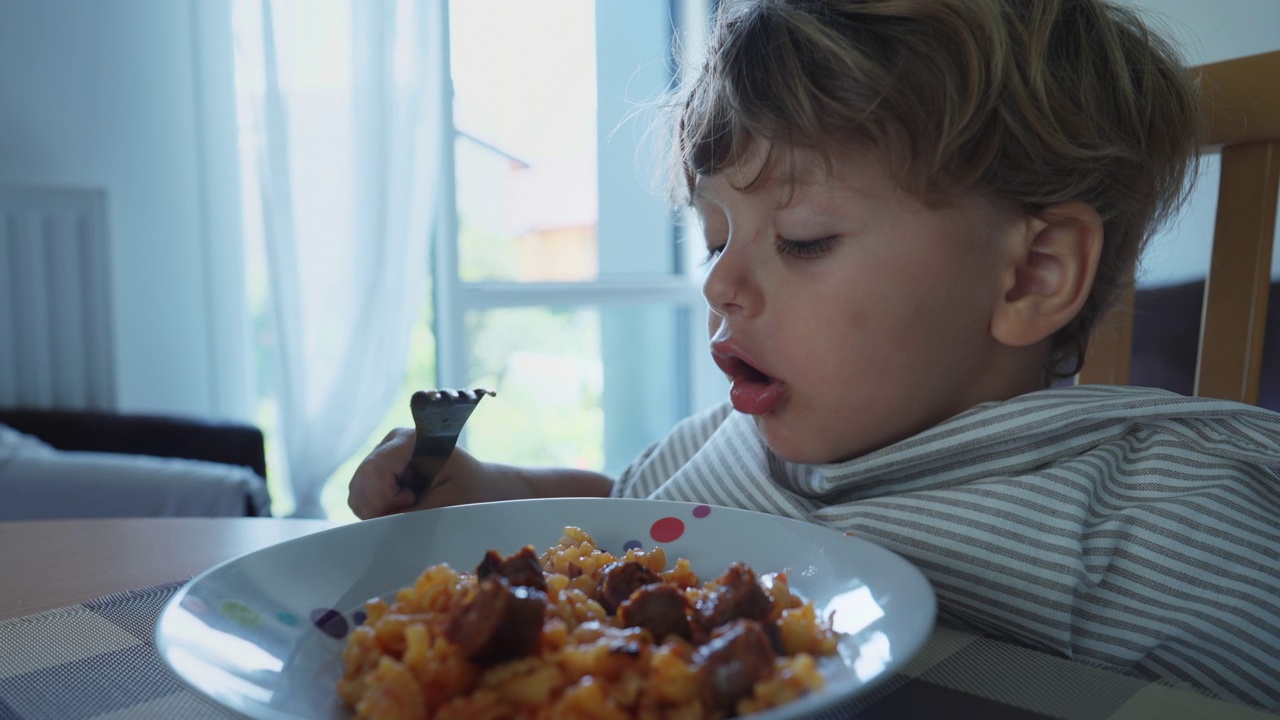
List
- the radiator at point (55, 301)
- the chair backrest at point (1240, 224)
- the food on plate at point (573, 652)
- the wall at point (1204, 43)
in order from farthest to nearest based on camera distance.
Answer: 1. the radiator at point (55, 301)
2. the wall at point (1204, 43)
3. the chair backrest at point (1240, 224)
4. the food on plate at point (573, 652)

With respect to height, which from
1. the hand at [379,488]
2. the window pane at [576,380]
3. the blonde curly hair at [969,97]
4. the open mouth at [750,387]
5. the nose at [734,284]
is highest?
the blonde curly hair at [969,97]

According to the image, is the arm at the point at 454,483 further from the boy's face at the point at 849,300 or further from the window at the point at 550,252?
the window at the point at 550,252

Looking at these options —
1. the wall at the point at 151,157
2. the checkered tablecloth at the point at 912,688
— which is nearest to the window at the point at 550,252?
the wall at the point at 151,157

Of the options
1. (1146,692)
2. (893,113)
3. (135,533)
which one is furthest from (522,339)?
(1146,692)

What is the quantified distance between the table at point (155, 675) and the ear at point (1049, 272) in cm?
31

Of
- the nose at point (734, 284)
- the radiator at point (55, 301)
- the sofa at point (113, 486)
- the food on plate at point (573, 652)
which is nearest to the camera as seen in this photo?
the food on plate at point (573, 652)

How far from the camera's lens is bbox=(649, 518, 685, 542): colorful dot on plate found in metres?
0.62

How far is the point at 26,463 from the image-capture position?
160 centimetres

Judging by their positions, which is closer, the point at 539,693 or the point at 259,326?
the point at 539,693

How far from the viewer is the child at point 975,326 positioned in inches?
25.4

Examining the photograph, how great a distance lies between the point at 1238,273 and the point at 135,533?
1.16 metres

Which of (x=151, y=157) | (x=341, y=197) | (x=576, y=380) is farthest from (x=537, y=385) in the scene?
(x=151, y=157)

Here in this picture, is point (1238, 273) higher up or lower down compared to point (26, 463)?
higher up

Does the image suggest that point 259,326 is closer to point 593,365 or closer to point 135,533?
point 593,365
